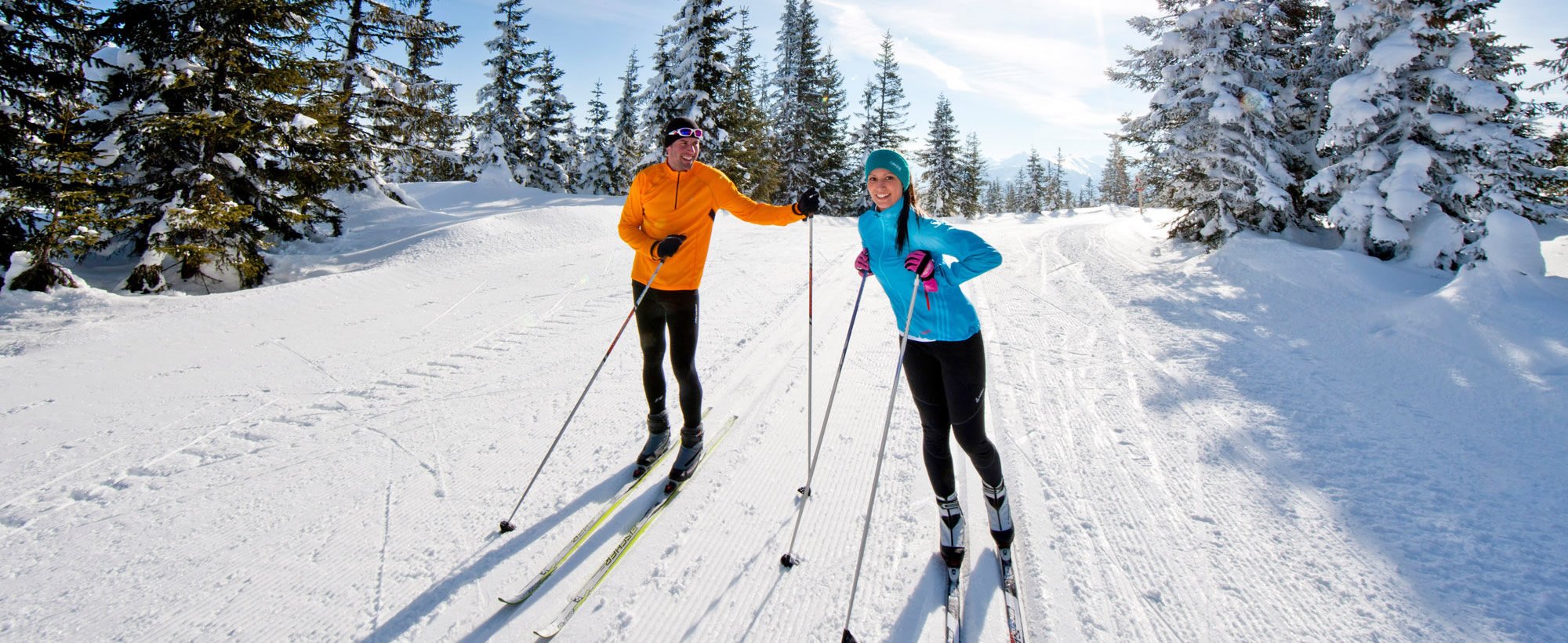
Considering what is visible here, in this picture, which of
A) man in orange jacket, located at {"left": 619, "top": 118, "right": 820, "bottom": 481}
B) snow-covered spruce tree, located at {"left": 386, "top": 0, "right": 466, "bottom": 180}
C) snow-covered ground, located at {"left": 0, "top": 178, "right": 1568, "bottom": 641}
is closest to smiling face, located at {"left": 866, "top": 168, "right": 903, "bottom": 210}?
man in orange jacket, located at {"left": 619, "top": 118, "right": 820, "bottom": 481}

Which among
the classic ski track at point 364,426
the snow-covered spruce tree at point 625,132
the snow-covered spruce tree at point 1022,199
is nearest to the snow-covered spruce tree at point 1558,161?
the classic ski track at point 364,426

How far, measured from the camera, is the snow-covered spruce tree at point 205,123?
26.1ft

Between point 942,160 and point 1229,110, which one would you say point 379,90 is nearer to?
point 1229,110

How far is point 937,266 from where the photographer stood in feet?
A: 8.69

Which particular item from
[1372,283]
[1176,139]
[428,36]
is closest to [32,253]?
[428,36]

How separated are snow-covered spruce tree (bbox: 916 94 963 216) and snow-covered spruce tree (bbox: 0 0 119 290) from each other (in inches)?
1324

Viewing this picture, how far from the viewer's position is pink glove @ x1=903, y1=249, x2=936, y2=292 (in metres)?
2.53

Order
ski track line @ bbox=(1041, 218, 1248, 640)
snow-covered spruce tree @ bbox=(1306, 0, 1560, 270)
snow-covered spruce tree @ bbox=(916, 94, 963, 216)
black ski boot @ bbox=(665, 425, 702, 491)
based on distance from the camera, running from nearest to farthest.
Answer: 1. ski track line @ bbox=(1041, 218, 1248, 640)
2. black ski boot @ bbox=(665, 425, 702, 491)
3. snow-covered spruce tree @ bbox=(1306, 0, 1560, 270)
4. snow-covered spruce tree @ bbox=(916, 94, 963, 216)

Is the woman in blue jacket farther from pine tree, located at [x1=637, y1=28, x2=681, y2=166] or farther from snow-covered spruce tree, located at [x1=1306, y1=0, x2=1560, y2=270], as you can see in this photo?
pine tree, located at [x1=637, y1=28, x2=681, y2=166]

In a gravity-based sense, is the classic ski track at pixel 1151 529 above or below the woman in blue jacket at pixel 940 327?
below

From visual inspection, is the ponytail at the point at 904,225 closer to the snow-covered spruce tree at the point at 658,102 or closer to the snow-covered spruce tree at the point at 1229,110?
the snow-covered spruce tree at the point at 1229,110

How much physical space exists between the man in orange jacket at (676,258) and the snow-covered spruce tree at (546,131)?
28725mm

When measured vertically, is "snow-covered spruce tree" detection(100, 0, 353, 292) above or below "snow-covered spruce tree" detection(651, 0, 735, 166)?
below

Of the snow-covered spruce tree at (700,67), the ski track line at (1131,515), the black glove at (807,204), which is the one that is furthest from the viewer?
the snow-covered spruce tree at (700,67)
